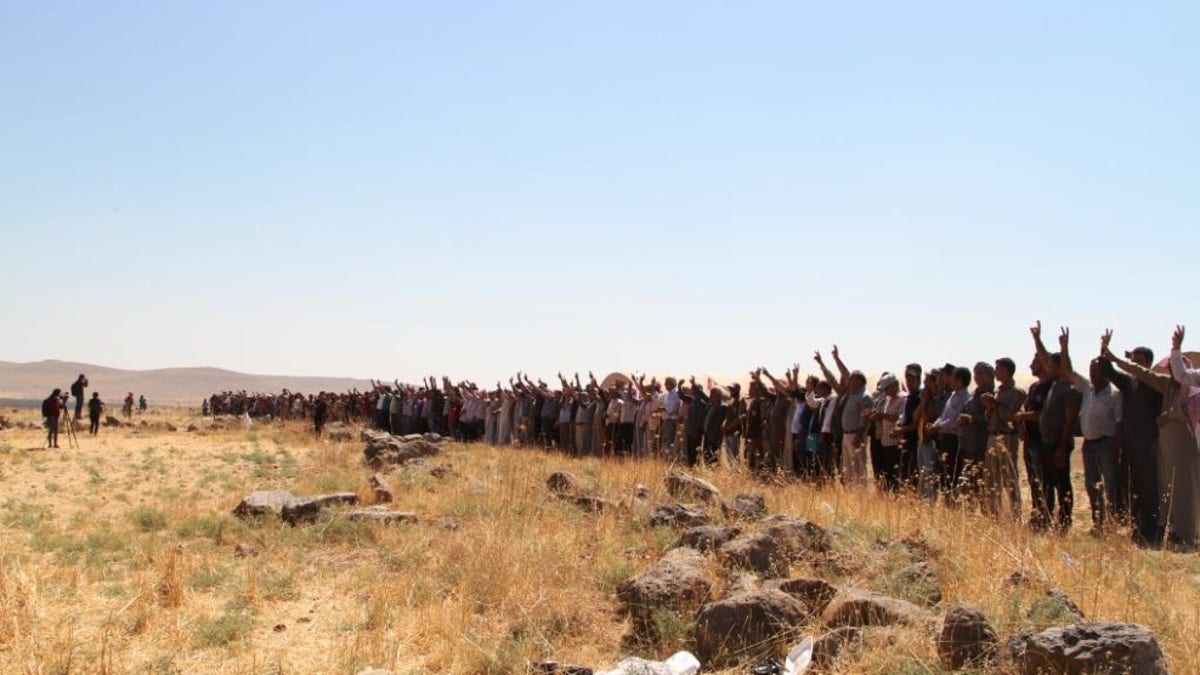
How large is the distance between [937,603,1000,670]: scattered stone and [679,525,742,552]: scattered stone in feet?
8.75

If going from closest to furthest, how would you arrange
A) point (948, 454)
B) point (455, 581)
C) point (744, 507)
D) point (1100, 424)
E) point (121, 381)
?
point (455, 581) → point (744, 507) → point (1100, 424) → point (948, 454) → point (121, 381)

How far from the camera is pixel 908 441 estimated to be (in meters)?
12.2

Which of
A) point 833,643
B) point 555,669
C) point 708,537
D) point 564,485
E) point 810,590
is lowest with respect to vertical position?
point 555,669

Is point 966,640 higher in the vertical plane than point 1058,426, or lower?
lower

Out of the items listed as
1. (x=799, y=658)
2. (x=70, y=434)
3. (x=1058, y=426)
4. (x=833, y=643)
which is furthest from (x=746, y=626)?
(x=70, y=434)

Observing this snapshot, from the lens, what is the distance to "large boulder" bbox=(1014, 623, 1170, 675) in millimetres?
4254

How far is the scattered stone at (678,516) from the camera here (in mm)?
8789

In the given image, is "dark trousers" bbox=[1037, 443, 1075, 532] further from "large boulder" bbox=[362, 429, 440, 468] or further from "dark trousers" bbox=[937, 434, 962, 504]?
"large boulder" bbox=[362, 429, 440, 468]

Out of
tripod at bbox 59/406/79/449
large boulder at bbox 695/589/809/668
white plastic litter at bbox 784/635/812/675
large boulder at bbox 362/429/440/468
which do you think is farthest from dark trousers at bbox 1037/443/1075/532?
tripod at bbox 59/406/79/449

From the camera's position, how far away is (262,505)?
36.3ft

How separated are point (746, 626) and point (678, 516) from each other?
3.30 m

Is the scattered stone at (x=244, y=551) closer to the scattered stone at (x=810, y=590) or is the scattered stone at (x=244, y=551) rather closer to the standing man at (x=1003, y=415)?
the scattered stone at (x=810, y=590)

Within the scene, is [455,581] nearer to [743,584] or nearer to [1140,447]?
[743,584]

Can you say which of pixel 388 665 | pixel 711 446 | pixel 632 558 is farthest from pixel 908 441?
pixel 388 665
